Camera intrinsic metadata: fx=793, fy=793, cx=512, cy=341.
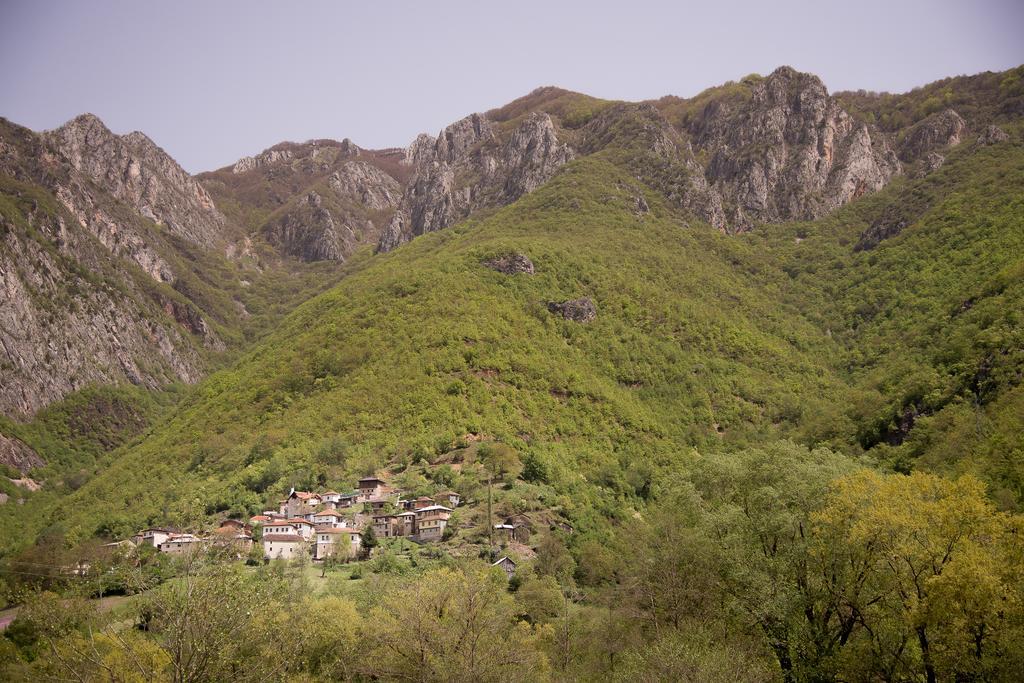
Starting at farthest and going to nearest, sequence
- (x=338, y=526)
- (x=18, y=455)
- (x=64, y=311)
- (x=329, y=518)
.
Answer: (x=64, y=311), (x=18, y=455), (x=329, y=518), (x=338, y=526)

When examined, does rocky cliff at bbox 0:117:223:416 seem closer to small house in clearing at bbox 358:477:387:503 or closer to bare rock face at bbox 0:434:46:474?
bare rock face at bbox 0:434:46:474

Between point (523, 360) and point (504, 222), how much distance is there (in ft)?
200

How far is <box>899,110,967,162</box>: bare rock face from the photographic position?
174000mm

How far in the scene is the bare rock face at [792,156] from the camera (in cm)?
17362

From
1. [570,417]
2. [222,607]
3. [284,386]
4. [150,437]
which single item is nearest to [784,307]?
[570,417]

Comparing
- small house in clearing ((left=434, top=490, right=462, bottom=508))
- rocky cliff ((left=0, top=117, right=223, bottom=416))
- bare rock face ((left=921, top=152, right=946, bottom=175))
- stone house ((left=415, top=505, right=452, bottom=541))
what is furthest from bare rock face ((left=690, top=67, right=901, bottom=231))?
rocky cliff ((left=0, top=117, right=223, bottom=416))

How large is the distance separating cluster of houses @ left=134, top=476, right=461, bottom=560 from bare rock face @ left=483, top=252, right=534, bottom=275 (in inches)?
2271

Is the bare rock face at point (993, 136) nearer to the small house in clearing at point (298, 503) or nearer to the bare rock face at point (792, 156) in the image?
the bare rock face at point (792, 156)

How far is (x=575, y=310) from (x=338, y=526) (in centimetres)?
6077

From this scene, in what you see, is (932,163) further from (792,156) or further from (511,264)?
(511,264)

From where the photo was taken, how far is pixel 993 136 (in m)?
153

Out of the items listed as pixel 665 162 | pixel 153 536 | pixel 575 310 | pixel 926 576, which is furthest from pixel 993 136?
pixel 153 536

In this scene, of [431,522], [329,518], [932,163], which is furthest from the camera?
[932,163]

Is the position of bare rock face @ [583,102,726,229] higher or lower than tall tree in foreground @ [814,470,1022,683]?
higher
